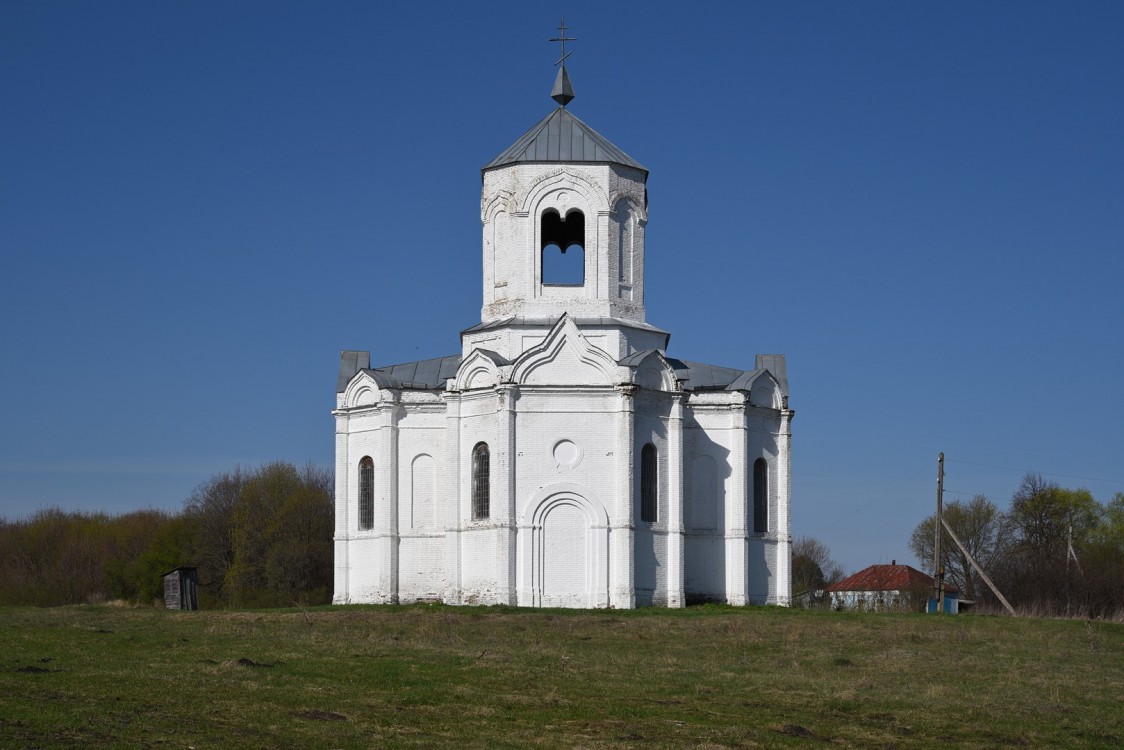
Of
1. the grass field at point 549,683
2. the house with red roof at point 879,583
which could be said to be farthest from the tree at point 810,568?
the grass field at point 549,683

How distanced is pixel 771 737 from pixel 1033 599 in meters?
34.4

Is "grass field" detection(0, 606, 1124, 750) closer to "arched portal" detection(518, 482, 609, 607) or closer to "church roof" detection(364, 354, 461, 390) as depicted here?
"arched portal" detection(518, 482, 609, 607)

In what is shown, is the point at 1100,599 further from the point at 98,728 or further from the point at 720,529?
the point at 98,728

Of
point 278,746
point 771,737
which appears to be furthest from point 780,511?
point 278,746

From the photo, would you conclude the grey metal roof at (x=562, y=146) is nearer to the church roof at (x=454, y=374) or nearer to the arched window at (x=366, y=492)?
the church roof at (x=454, y=374)

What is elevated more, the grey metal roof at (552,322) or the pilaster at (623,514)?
the grey metal roof at (552,322)

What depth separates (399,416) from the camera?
43.3 metres

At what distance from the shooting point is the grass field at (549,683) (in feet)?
62.5

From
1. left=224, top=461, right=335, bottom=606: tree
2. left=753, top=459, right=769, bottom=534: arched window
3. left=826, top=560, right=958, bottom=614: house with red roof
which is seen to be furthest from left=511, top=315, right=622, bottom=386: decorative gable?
left=826, top=560, right=958, bottom=614: house with red roof

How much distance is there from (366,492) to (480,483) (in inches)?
199

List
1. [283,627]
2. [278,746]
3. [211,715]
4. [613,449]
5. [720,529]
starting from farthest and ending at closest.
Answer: [720,529] < [613,449] < [283,627] < [211,715] < [278,746]

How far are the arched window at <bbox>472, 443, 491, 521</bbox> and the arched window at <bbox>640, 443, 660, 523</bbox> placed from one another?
13.5ft

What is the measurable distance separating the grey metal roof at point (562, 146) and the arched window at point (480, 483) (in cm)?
831

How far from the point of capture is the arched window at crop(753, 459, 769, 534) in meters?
44.2
